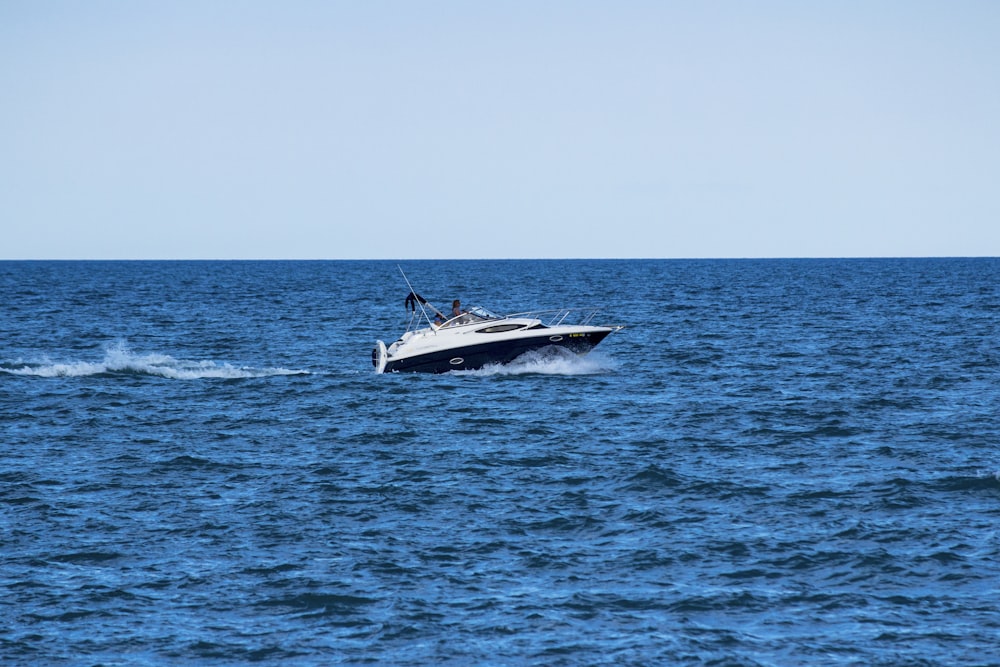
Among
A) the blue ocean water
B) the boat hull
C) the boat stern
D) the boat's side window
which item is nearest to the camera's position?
the blue ocean water

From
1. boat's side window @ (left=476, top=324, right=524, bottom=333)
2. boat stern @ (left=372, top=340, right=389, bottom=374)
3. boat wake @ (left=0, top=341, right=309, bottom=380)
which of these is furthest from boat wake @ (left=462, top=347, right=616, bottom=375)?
boat wake @ (left=0, top=341, right=309, bottom=380)

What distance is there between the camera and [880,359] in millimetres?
41312

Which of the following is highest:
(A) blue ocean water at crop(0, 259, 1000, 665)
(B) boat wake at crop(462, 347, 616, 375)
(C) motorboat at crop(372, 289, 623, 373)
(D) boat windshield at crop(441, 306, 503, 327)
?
(D) boat windshield at crop(441, 306, 503, 327)

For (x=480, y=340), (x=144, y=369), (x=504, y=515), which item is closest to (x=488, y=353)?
(x=480, y=340)

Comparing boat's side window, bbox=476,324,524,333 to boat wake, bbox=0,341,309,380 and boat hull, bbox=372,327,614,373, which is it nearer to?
boat hull, bbox=372,327,614,373

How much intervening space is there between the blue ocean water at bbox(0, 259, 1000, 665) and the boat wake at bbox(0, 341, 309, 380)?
221 mm

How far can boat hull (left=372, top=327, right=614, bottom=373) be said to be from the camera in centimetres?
3506

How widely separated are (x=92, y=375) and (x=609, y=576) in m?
27.3

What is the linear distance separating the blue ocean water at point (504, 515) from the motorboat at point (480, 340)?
62cm

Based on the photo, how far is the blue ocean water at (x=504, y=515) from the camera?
13.2 metres

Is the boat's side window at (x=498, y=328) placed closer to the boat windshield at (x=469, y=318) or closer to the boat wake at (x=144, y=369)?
the boat windshield at (x=469, y=318)

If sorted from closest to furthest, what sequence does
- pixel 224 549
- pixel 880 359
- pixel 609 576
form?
pixel 609 576, pixel 224 549, pixel 880 359

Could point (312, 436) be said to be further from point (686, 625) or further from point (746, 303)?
point (746, 303)

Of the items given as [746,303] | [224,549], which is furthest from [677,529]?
[746,303]
